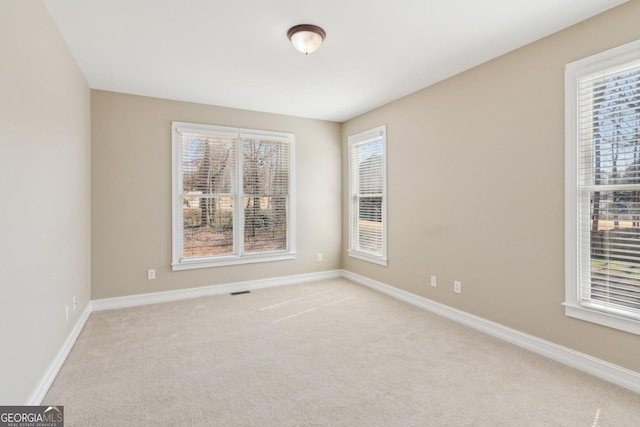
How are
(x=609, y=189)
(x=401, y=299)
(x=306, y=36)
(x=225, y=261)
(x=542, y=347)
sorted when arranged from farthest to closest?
(x=225, y=261) < (x=401, y=299) < (x=542, y=347) < (x=306, y=36) < (x=609, y=189)

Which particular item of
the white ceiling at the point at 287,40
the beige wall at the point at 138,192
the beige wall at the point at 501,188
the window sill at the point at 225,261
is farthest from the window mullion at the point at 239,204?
the beige wall at the point at 501,188

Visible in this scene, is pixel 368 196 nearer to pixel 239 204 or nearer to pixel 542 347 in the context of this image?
pixel 239 204

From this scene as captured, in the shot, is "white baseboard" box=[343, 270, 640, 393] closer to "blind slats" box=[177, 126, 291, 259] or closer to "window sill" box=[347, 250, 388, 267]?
"window sill" box=[347, 250, 388, 267]

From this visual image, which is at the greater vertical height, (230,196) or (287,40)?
(287,40)

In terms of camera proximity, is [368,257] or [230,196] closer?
[230,196]

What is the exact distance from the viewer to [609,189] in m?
2.34

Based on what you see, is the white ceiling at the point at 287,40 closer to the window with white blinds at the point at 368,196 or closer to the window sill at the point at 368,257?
the window with white blinds at the point at 368,196

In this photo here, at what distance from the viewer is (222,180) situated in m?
4.60

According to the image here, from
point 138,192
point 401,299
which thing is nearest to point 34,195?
point 138,192

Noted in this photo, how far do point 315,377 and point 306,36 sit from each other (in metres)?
2.65

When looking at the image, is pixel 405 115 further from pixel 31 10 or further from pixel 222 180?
pixel 31 10

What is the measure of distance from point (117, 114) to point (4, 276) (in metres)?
2.92

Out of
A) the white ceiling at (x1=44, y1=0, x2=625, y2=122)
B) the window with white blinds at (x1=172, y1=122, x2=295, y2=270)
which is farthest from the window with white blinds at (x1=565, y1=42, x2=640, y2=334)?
the window with white blinds at (x1=172, y1=122, x2=295, y2=270)

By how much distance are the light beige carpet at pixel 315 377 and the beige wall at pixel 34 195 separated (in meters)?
0.44
